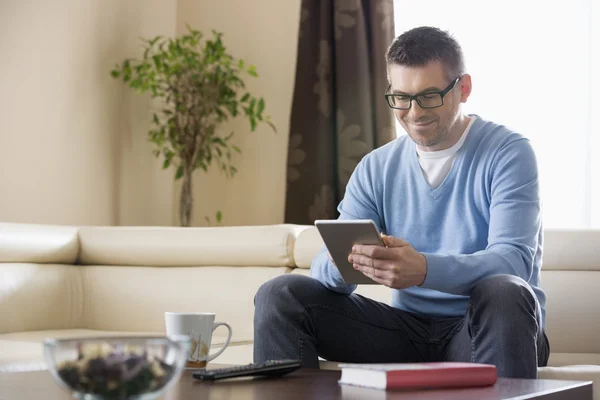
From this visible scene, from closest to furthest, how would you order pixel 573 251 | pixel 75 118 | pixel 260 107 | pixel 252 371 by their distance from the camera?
pixel 252 371 → pixel 573 251 → pixel 75 118 → pixel 260 107

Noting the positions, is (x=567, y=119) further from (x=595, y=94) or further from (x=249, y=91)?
(x=249, y=91)

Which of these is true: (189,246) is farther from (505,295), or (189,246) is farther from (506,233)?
(505,295)

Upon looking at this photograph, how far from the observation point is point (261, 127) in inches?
158

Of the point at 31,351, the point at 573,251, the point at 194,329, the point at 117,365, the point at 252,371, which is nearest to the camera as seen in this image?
the point at 117,365

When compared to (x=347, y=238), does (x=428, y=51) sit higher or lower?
higher

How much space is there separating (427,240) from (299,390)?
84cm

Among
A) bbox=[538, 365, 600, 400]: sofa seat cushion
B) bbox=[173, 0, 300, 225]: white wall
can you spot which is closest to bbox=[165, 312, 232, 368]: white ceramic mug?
bbox=[538, 365, 600, 400]: sofa seat cushion

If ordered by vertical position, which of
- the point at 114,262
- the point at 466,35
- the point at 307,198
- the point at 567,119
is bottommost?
the point at 114,262

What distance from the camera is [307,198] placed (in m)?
3.67

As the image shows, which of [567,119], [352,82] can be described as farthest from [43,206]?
[567,119]

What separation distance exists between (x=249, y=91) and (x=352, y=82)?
658 millimetres

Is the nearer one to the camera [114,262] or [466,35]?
[114,262]

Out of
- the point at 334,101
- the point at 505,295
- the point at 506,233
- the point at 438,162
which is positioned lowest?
the point at 505,295

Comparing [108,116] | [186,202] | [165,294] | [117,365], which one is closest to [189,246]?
[165,294]
